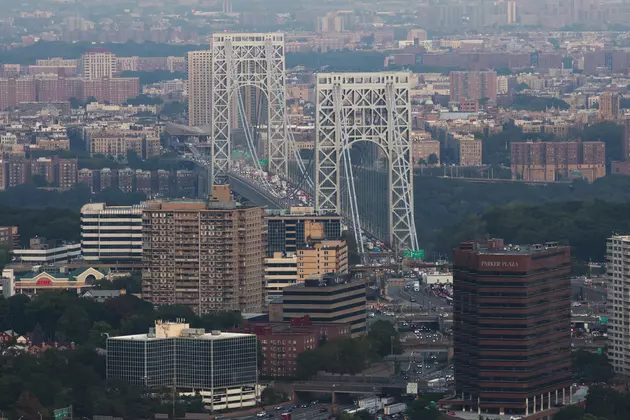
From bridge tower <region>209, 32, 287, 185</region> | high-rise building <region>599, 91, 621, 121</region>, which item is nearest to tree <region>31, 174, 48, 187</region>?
bridge tower <region>209, 32, 287, 185</region>

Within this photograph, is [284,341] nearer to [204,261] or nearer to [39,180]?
[204,261]

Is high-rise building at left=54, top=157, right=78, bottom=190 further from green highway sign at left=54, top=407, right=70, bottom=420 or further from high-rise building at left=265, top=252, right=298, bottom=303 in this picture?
green highway sign at left=54, top=407, right=70, bottom=420

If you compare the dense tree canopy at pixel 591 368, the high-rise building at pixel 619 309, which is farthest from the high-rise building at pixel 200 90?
the dense tree canopy at pixel 591 368

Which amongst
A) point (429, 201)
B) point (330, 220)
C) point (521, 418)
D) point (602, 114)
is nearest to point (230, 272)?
point (330, 220)

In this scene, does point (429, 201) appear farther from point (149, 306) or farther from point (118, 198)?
point (149, 306)

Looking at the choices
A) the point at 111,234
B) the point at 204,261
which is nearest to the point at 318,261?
the point at 204,261

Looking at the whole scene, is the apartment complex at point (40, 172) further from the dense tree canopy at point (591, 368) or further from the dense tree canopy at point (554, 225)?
the dense tree canopy at point (591, 368)
